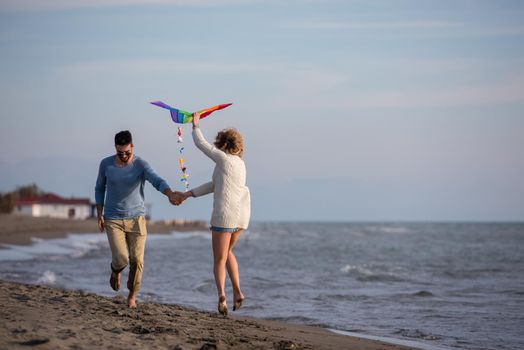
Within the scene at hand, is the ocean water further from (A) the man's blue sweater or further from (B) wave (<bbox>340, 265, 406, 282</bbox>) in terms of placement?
(A) the man's blue sweater

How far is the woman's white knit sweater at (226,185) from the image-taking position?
7.21 m

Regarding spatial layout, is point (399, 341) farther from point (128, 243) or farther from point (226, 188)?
point (128, 243)

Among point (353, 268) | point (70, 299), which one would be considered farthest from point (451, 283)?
point (70, 299)

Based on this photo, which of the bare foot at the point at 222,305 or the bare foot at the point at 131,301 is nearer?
the bare foot at the point at 222,305

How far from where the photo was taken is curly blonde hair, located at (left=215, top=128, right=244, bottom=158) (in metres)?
7.32

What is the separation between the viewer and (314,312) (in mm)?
11055

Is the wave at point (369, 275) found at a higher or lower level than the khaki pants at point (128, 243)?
lower

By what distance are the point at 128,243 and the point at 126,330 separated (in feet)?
5.35

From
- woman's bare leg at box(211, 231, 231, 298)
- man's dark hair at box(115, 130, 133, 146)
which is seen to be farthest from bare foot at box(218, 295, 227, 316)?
man's dark hair at box(115, 130, 133, 146)

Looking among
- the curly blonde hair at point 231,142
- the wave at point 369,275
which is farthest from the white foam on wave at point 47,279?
the curly blonde hair at point 231,142

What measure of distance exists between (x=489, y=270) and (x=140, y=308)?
15.3m

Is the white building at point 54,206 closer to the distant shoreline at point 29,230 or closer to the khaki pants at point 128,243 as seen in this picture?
the distant shoreline at point 29,230

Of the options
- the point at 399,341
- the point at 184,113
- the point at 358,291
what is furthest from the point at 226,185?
the point at 358,291

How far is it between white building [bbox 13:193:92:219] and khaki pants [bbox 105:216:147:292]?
194 feet
